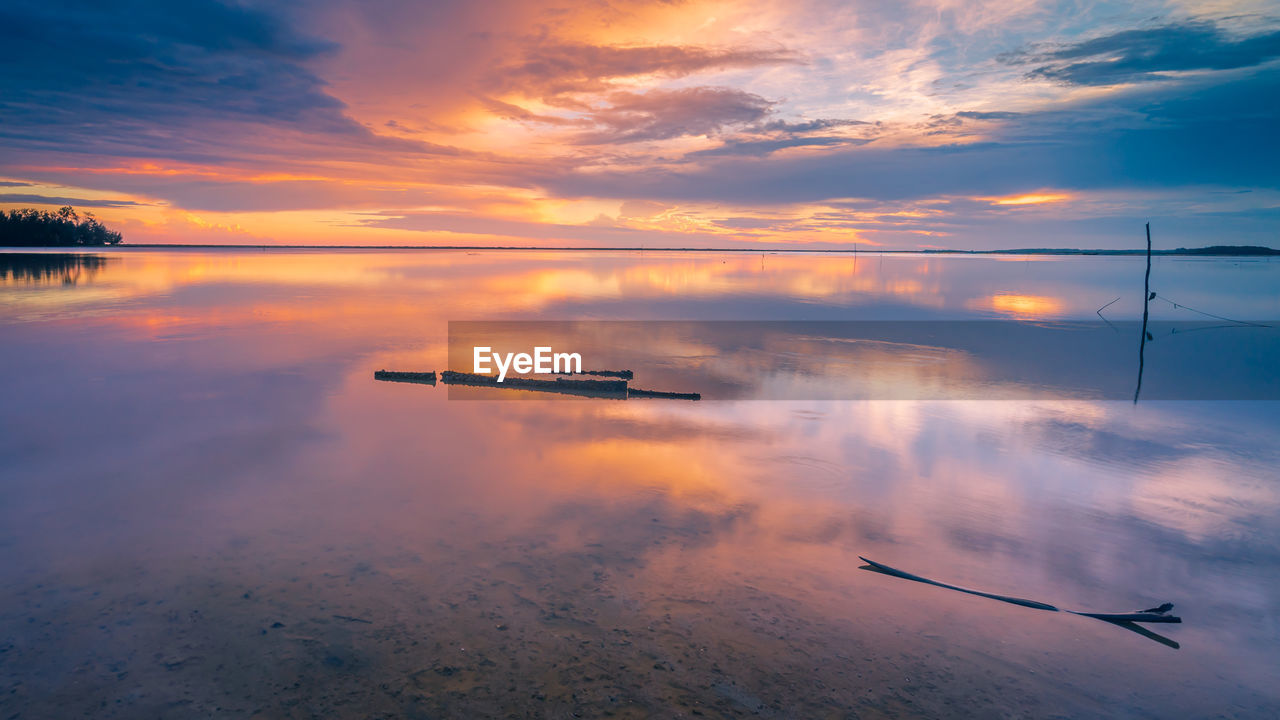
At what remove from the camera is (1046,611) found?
24.0ft

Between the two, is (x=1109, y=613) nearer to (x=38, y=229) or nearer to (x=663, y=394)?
(x=663, y=394)

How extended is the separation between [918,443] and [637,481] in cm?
724

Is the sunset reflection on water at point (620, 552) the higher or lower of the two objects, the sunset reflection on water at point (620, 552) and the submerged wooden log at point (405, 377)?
the lower

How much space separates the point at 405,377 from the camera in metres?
19.3

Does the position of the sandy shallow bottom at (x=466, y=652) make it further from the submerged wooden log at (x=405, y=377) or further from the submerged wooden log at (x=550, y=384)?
the submerged wooden log at (x=405, y=377)

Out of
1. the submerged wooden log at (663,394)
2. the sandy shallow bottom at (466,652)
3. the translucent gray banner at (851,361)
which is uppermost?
the translucent gray banner at (851,361)

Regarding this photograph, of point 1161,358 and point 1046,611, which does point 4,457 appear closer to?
point 1046,611

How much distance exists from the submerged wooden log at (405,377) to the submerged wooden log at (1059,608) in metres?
15.1

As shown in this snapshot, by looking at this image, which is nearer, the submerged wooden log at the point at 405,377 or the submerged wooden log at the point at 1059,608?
the submerged wooden log at the point at 1059,608

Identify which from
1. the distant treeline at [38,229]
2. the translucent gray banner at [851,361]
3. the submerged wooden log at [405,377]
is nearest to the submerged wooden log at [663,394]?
the translucent gray banner at [851,361]

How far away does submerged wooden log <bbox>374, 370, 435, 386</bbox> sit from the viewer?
19053mm

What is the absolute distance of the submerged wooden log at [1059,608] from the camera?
7016 mm

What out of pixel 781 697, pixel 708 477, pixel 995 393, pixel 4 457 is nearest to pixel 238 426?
pixel 4 457

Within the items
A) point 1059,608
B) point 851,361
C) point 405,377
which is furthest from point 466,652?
point 851,361
